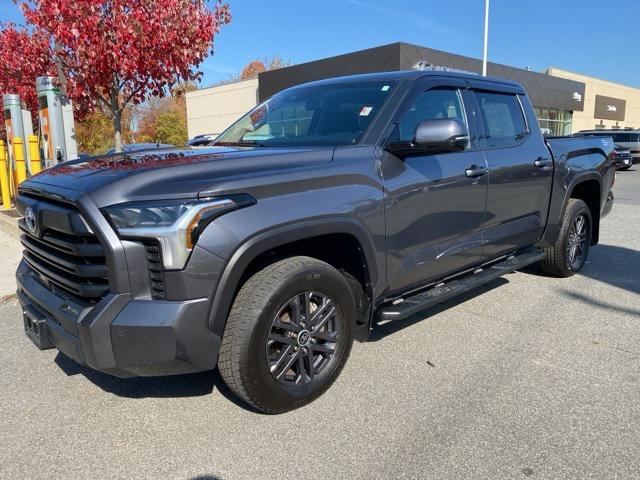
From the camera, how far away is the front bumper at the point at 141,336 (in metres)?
2.37

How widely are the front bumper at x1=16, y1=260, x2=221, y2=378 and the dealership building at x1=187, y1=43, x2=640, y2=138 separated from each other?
1460 centimetres

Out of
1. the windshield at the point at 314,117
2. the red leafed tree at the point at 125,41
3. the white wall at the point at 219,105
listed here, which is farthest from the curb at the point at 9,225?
the white wall at the point at 219,105

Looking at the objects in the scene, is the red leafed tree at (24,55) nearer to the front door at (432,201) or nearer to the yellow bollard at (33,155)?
the yellow bollard at (33,155)

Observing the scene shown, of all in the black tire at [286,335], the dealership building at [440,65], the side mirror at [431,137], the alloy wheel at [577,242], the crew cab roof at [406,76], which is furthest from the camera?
the dealership building at [440,65]

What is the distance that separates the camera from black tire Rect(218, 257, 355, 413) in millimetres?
2607

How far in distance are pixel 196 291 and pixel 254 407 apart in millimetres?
842

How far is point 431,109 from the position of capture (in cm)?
379

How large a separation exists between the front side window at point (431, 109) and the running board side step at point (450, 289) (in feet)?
3.49

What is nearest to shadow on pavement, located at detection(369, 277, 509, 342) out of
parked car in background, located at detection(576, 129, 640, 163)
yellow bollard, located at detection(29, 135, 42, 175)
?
yellow bollard, located at detection(29, 135, 42, 175)

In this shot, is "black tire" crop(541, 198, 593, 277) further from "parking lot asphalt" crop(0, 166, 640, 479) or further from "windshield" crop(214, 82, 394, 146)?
"windshield" crop(214, 82, 394, 146)

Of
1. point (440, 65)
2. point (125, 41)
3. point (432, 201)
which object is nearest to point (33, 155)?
point (125, 41)

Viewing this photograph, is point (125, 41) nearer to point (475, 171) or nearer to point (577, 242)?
point (475, 171)

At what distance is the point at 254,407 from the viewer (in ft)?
9.38

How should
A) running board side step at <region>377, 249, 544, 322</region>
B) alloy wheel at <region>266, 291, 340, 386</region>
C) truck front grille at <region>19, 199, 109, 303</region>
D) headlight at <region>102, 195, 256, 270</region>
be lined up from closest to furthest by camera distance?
headlight at <region>102, 195, 256, 270</region>
truck front grille at <region>19, 199, 109, 303</region>
alloy wheel at <region>266, 291, 340, 386</region>
running board side step at <region>377, 249, 544, 322</region>
